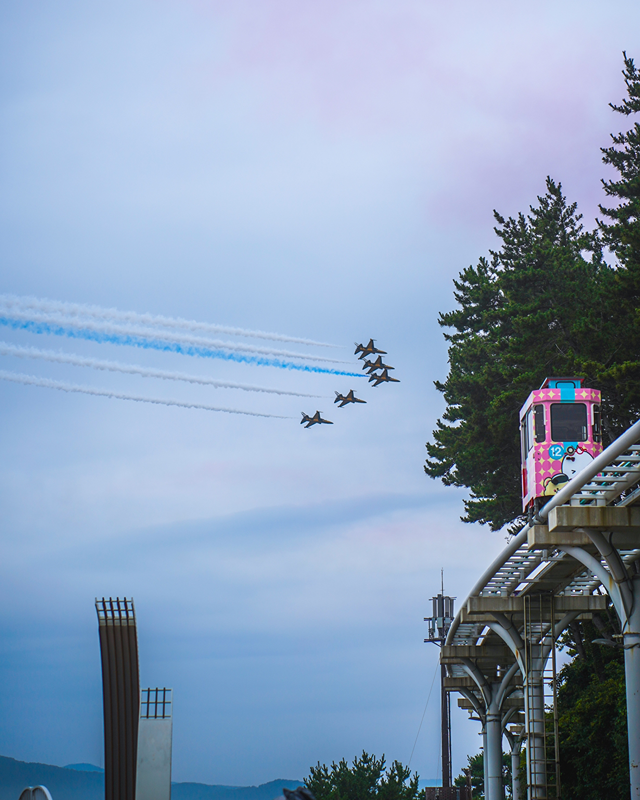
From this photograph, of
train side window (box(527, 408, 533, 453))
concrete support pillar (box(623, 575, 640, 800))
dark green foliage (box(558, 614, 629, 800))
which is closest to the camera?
concrete support pillar (box(623, 575, 640, 800))

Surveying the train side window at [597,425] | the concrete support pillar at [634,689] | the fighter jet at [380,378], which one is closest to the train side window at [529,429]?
the train side window at [597,425]

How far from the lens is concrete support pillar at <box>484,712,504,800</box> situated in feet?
119

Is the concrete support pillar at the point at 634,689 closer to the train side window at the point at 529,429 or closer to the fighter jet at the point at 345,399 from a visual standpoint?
the train side window at the point at 529,429

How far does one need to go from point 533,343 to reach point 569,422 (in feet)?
74.5

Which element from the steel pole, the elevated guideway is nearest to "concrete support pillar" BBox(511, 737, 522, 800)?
the elevated guideway

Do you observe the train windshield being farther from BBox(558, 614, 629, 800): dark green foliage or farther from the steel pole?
the steel pole

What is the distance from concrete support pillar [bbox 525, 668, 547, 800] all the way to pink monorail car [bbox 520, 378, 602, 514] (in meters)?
4.86

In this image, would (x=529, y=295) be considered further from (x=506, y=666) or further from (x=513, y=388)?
(x=506, y=666)

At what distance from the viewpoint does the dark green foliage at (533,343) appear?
4131 centimetres

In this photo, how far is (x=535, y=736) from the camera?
23969 millimetres

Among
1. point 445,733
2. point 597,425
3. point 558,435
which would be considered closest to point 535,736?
point 558,435

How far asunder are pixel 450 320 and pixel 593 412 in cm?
3485

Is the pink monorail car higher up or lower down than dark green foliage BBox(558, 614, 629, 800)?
higher up

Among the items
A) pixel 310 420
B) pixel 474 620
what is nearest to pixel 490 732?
pixel 474 620
